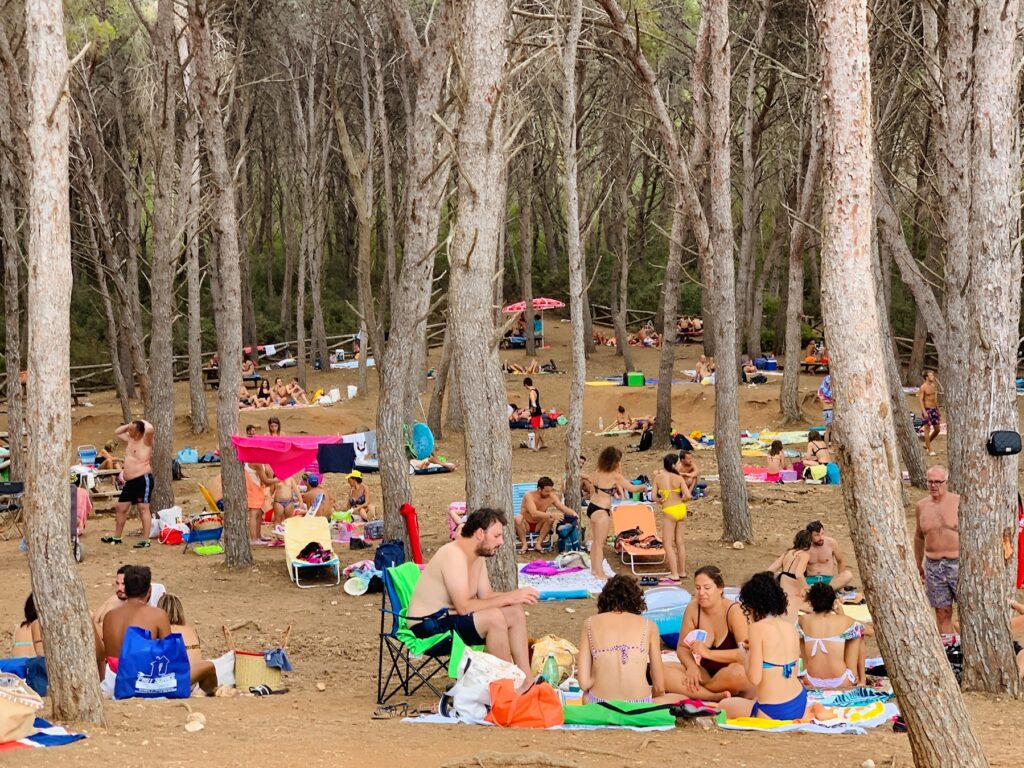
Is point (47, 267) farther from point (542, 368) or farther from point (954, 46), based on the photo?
point (542, 368)

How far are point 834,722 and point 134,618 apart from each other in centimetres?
405

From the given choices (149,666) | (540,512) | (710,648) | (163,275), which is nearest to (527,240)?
(163,275)

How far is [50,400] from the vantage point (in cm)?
639

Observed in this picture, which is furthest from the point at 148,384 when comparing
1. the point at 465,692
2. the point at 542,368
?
the point at 542,368

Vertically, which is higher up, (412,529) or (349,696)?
(412,529)

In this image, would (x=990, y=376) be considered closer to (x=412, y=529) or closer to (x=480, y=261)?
(x=480, y=261)

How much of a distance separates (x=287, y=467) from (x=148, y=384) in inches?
189

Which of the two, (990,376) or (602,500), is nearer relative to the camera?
(990,376)

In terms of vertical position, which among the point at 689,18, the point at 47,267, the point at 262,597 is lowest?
the point at 262,597

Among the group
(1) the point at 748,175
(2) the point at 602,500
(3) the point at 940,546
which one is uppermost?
(1) the point at 748,175

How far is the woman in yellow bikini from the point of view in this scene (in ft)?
37.4

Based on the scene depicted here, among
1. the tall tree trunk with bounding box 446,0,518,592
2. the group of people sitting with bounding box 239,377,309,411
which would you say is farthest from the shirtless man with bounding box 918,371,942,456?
the group of people sitting with bounding box 239,377,309,411

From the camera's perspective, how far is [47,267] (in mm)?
6398

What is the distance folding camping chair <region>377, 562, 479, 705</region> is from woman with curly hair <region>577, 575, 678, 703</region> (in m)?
0.71
